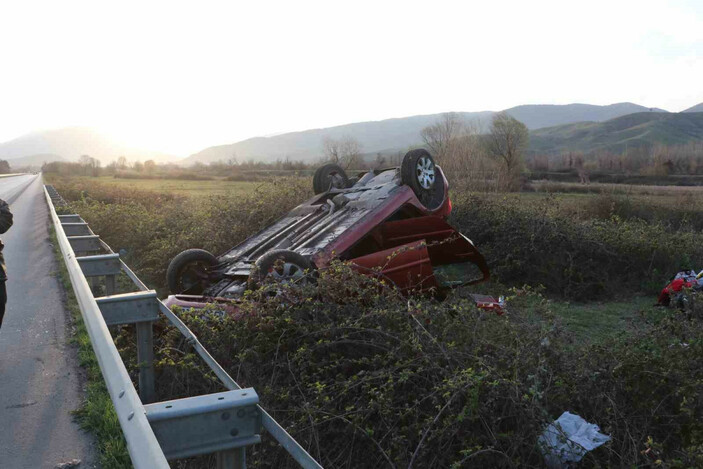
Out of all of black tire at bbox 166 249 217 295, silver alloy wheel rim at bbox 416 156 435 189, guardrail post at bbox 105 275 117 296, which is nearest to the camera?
guardrail post at bbox 105 275 117 296

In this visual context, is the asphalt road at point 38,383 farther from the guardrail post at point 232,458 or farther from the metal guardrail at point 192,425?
the guardrail post at point 232,458

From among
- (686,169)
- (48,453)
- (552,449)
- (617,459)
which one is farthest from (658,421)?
(686,169)

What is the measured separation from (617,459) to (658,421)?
544 mm

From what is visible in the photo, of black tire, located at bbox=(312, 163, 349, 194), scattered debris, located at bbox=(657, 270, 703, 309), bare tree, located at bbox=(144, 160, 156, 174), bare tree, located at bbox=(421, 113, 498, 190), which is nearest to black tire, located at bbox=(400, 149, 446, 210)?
black tire, located at bbox=(312, 163, 349, 194)

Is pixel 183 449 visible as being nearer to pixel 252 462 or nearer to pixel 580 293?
pixel 252 462

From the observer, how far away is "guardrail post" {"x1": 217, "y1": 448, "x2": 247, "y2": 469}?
2.33 meters

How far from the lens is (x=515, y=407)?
3.74 meters

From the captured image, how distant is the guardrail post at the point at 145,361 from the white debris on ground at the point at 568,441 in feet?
8.45

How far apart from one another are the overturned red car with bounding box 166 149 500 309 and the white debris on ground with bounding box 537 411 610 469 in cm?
253

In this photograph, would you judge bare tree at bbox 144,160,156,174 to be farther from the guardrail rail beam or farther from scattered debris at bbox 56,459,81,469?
the guardrail rail beam

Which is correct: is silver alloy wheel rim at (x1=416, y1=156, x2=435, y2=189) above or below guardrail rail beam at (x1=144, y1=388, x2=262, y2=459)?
above

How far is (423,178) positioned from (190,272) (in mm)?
3226

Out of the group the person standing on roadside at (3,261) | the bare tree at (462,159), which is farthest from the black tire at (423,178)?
the bare tree at (462,159)

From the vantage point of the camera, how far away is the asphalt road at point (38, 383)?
139 inches
